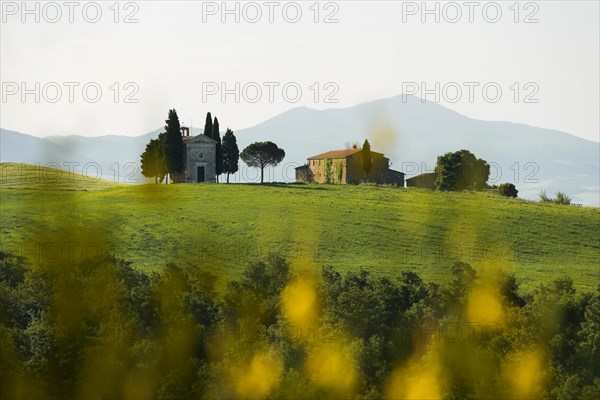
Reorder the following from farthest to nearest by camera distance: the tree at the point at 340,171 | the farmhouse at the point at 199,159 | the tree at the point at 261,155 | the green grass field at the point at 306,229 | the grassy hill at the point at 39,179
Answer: the tree at the point at 261,155
the tree at the point at 340,171
the farmhouse at the point at 199,159
the grassy hill at the point at 39,179
the green grass field at the point at 306,229

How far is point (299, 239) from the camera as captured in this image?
79312 millimetres

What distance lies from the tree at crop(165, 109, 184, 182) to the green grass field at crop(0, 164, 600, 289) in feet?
19.2

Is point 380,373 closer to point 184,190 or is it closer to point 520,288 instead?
point 520,288

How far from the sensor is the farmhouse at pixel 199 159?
116 metres

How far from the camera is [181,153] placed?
11231cm

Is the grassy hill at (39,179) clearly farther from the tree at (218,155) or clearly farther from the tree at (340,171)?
the tree at (340,171)

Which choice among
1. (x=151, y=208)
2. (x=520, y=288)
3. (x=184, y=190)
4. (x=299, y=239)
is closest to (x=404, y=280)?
(x=520, y=288)

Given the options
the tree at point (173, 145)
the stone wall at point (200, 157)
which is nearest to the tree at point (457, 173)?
the stone wall at point (200, 157)

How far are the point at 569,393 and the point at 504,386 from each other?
3.44 m

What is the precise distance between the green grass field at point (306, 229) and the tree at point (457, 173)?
20.8 metres

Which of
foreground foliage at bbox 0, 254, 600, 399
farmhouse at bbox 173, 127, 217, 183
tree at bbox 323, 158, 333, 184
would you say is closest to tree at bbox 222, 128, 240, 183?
farmhouse at bbox 173, 127, 217, 183

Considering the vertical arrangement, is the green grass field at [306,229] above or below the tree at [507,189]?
below

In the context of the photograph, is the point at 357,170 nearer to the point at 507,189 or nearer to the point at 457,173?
the point at 457,173

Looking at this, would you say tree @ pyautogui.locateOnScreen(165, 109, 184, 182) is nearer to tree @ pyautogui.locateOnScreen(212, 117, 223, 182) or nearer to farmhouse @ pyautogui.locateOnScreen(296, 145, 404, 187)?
tree @ pyautogui.locateOnScreen(212, 117, 223, 182)
